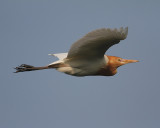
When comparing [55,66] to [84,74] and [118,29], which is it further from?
[118,29]

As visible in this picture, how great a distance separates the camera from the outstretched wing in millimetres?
7864

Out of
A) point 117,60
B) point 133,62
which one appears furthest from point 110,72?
point 133,62

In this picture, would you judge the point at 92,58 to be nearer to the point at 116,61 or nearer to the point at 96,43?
the point at 96,43

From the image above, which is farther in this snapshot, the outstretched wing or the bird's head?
the bird's head

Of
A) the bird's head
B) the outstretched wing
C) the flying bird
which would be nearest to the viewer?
the outstretched wing

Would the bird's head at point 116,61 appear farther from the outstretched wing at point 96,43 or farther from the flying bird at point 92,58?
the outstretched wing at point 96,43

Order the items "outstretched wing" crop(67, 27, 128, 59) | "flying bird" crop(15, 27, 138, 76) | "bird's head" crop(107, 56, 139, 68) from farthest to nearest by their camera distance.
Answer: "bird's head" crop(107, 56, 139, 68) → "flying bird" crop(15, 27, 138, 76) → "outstretched wing" crop(67, 27, 128, 59)

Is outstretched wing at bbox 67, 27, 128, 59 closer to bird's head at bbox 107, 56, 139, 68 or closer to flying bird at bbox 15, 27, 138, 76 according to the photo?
flying bird at bbox 15, 27, 138, 76

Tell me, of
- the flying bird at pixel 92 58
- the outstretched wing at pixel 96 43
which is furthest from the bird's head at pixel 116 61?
the outstretched wing at pixel 96 43

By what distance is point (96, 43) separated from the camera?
28.0 ft

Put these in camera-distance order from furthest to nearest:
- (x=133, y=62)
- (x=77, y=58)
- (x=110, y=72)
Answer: (x=133, y=62), (x=110, y=72), (x=77, y=58)

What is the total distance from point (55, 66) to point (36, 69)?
93 cm

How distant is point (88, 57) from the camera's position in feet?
30.2

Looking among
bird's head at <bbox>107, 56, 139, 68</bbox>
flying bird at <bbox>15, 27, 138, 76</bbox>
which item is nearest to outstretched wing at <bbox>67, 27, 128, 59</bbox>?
flying bird at <bbox>15, 27, 138, 76</bbox>
